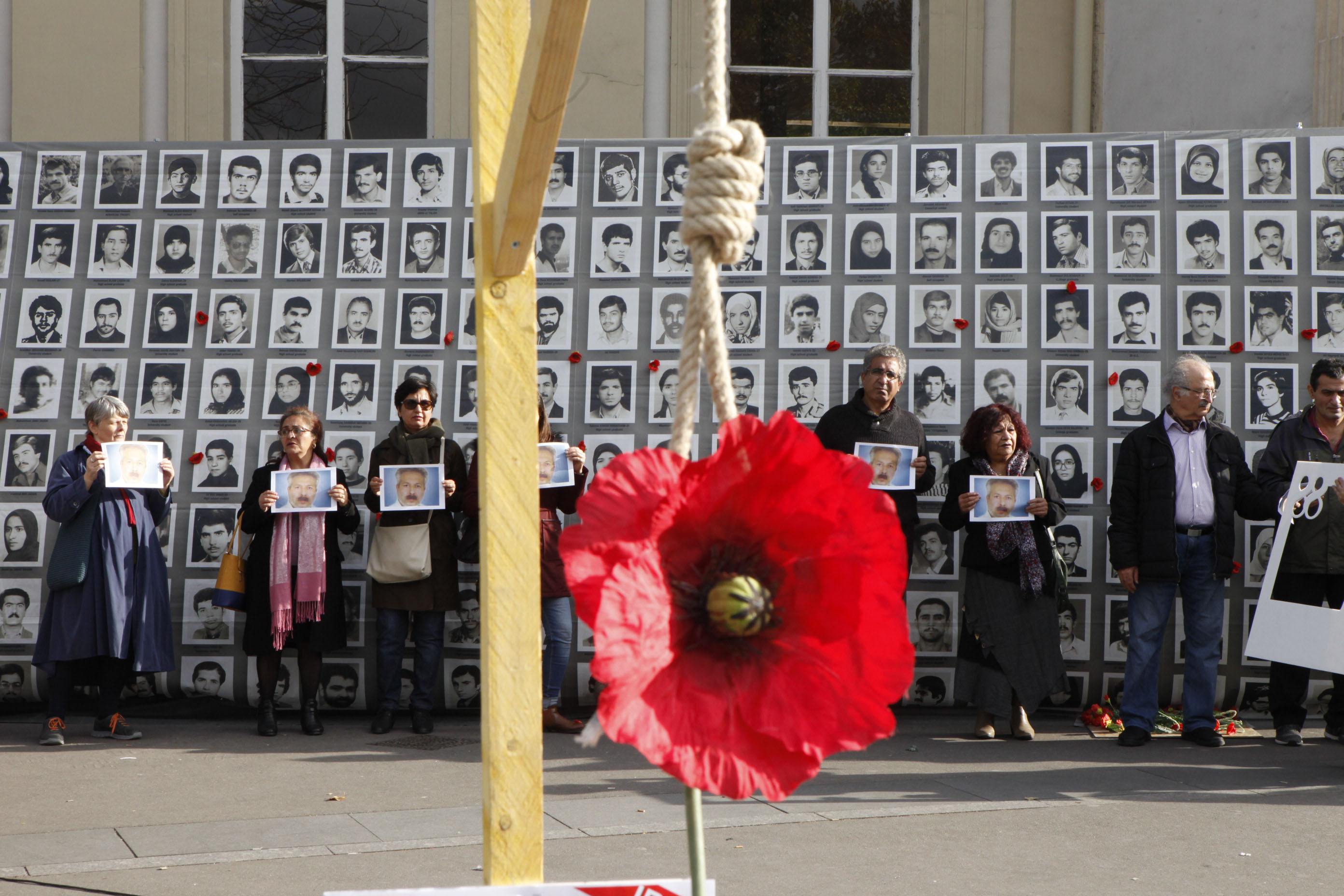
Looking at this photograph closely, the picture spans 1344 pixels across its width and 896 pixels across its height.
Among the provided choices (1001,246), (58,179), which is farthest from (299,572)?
(1001,246)

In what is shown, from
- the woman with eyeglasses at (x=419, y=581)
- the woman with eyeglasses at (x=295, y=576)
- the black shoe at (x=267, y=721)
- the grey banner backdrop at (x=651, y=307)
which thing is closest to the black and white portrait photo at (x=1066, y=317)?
the grey banner backdrop at (x=651, y=307)

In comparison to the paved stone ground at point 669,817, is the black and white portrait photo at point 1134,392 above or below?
above

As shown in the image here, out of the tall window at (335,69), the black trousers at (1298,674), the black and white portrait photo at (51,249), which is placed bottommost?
the black trousers at (1298,674)

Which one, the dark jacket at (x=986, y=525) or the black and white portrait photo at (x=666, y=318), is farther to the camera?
the black and white portrait photo at (x=666, y=318)

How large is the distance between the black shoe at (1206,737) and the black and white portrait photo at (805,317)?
2.66m

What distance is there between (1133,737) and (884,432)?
6.17 feet

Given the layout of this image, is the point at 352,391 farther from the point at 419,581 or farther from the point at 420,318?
the point at 419,581

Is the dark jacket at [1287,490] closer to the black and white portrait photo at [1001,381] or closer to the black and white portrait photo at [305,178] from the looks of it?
the black and white portrait photo at [1001,381]

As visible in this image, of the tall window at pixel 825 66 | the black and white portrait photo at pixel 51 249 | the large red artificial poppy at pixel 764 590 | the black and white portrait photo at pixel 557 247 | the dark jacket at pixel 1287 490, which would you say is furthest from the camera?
the tall window at pixel 825 66

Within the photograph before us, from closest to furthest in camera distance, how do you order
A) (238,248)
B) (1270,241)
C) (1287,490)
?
(1287,490), (1270,241), (238,248)

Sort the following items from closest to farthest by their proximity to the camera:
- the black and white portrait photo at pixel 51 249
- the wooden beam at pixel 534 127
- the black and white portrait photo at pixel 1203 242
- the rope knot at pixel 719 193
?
the rope knot at pixel 719 193, the wooden beam at pixel 534 127, the black and white portrait photo at pixel 1203 242, the black and white portrait photo at pixel 51 249

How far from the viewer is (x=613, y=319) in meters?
7.13

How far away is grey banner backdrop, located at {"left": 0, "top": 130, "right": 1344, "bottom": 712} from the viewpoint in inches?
276

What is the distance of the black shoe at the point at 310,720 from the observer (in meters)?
6.70
